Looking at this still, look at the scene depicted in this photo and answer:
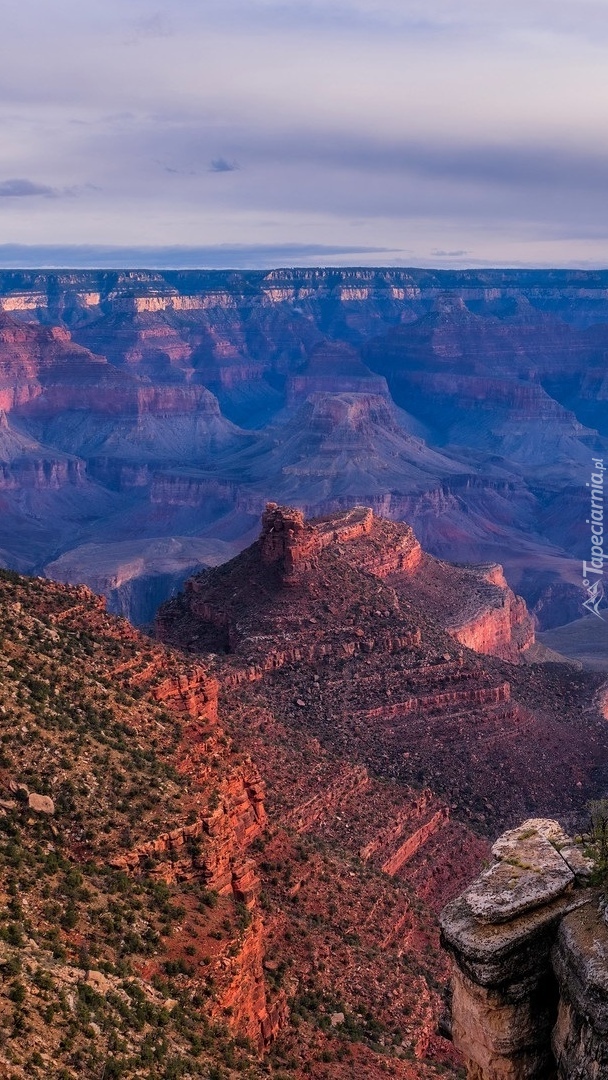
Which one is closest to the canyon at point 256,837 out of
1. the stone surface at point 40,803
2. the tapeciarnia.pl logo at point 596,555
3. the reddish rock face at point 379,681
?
the stone surface at point 40,803

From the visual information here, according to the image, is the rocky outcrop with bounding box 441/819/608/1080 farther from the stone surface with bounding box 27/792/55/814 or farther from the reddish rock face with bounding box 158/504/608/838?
the reddish rock face with bounding box 158/504/608/838

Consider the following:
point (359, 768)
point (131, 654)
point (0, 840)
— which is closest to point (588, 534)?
point (359, 768)

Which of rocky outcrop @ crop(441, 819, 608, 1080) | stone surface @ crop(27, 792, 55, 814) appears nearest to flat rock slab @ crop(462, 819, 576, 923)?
rocky outcrop @ crop(441, 819, 608, 1080)

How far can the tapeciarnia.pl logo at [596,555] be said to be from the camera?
137675 millimetres

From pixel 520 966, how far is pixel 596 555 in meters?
148

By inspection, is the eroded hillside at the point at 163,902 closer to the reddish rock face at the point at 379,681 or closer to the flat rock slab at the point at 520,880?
the flat rock slab at the point at 520,880

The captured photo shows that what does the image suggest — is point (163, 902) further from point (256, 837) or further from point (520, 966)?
point (520, 966)

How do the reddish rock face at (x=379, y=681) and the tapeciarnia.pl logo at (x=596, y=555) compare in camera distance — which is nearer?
the reddish rock face at (x=379, y=681)

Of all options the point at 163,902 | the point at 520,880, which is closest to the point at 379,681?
the point at 163,902

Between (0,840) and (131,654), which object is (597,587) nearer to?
(131,654)

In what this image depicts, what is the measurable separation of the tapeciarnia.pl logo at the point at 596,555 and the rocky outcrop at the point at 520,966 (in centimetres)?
11326

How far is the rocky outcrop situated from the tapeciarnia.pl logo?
113 metres

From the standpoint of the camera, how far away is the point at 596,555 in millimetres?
160125

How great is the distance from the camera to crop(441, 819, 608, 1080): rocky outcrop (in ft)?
50.6
